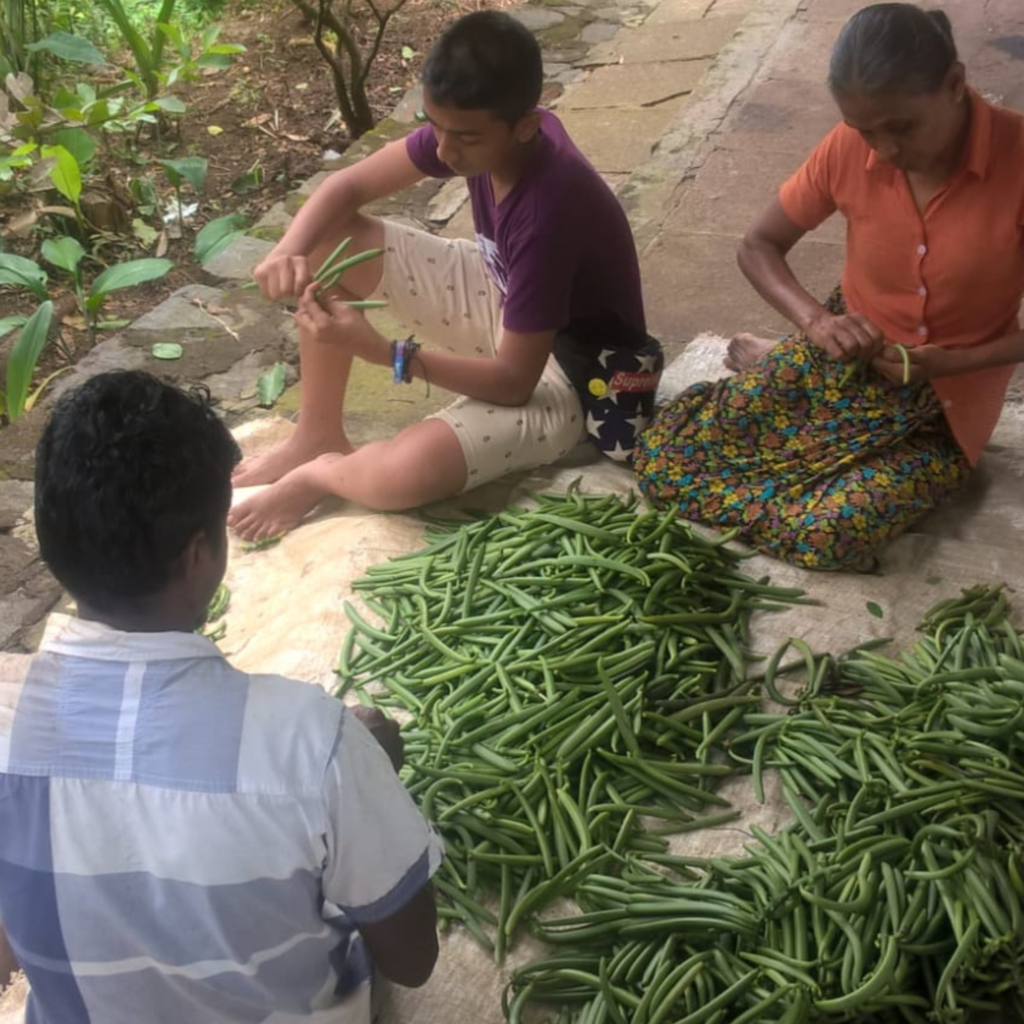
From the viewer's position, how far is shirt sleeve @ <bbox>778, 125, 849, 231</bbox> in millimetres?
2516

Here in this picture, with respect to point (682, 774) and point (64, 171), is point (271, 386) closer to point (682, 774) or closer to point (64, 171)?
point (64, 171)

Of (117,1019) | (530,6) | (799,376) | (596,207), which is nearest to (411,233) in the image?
(596,207)

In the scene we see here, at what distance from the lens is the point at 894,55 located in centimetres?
211

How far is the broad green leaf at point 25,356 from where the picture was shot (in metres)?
3.21

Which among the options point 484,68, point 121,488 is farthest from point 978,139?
point 121,488

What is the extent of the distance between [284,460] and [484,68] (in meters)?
1.12

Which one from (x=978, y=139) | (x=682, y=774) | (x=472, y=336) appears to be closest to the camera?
(x=682, y=774)

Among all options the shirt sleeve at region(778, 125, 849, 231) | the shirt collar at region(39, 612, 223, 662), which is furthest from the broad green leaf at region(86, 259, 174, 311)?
the shirt collar at region(39, 612, 223, 662)

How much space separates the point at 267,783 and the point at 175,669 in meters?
0.15

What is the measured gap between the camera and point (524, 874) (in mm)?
1856

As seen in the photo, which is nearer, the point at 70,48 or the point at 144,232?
the point at 70,48

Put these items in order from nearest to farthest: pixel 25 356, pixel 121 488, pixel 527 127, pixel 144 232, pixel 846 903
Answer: pixel 121 488 → pixel 846 903 → pixel 527 127 → pixel 25 356 → pixel 144 232

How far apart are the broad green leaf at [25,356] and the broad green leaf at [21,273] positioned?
353mm

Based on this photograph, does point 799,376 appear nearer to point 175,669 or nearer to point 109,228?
point 175,669
